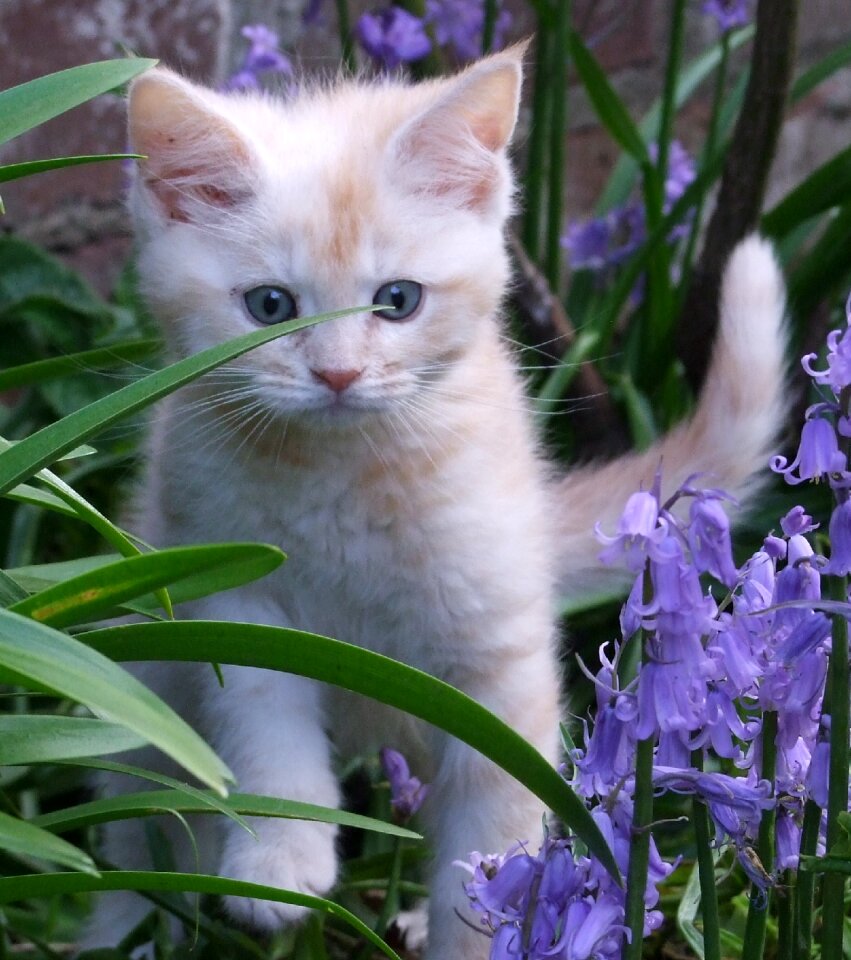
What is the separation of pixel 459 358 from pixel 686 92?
3.99ft

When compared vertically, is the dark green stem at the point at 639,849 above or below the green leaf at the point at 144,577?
below

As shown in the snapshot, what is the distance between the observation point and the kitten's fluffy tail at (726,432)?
159cm

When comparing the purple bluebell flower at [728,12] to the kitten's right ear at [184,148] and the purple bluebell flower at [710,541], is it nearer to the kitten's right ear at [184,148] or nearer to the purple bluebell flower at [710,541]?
the kitten's right ear at [184,148]

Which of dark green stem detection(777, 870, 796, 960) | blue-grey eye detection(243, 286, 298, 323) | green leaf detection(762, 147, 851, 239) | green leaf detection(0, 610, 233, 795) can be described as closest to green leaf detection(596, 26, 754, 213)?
green leaf detection(762, 147, 851, 239)

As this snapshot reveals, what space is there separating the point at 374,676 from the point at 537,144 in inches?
63.4

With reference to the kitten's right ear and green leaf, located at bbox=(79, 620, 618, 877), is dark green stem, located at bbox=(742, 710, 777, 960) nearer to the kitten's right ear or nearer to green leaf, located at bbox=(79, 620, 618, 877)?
green leaf, located at bbox=(79, 620, 618, 877)

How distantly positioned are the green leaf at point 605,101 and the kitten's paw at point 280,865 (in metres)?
1.27

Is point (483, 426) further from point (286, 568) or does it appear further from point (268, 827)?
point (268, 827)

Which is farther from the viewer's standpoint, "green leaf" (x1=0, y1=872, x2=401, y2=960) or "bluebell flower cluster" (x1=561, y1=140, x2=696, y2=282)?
"bluebell flower cluster" (x1=561, y1=140, x2=696, y2=282)

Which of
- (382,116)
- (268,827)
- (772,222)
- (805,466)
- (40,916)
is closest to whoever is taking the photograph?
(805,466)

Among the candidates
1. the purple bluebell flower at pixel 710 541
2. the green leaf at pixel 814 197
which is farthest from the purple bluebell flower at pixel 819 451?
the green leaf at pixel 814 197

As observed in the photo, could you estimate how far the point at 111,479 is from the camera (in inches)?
90.7

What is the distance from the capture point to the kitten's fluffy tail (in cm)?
159

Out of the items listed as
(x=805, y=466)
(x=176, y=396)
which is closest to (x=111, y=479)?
(x=176, y=396)
